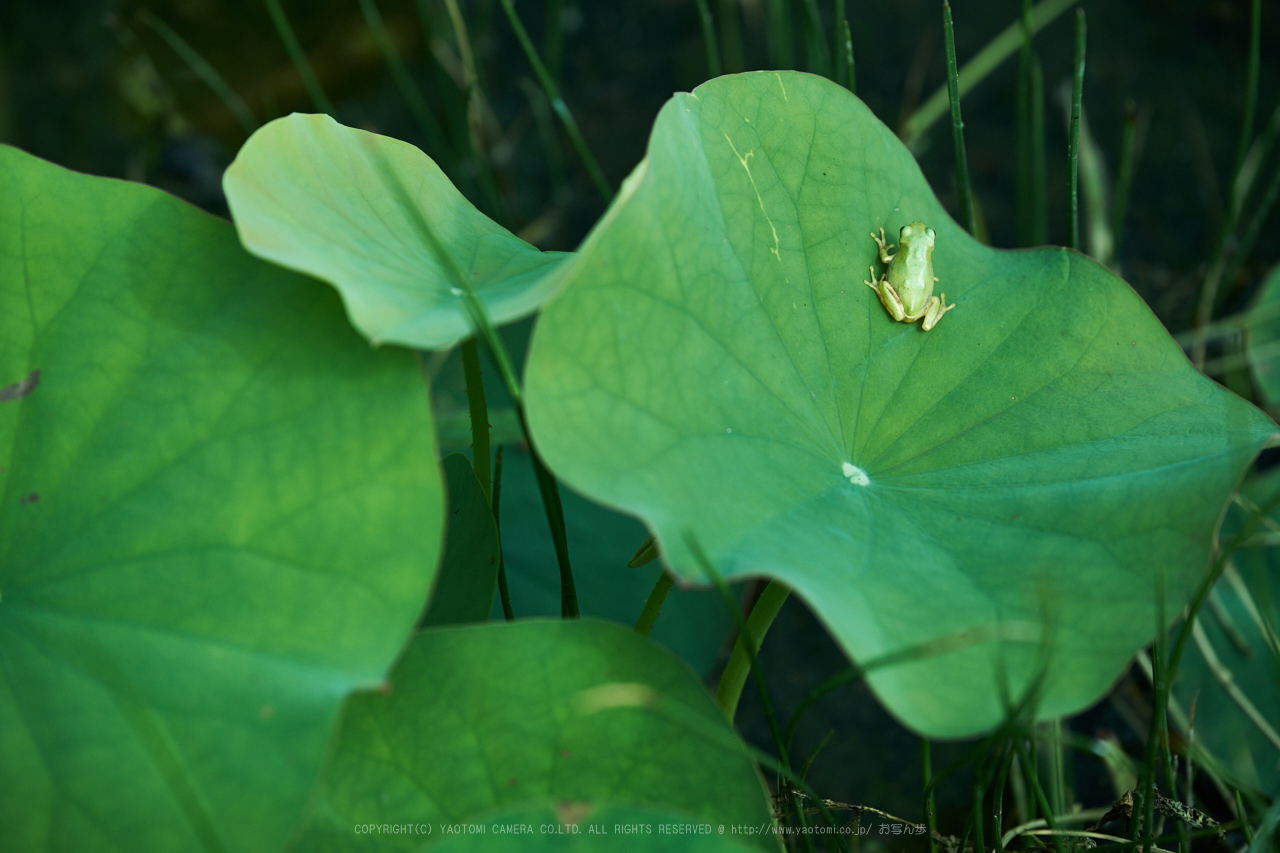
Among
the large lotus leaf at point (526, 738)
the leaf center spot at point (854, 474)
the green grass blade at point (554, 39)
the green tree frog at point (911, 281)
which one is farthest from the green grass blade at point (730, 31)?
the large lotus leaf at point (526, 738)

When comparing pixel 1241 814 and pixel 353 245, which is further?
pixel 1241 814

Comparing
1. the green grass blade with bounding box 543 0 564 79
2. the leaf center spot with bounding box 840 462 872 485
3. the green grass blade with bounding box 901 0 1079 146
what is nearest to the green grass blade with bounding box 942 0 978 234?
the leaf center spot with bounding box 840 462 872 485

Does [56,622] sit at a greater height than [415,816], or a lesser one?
greater

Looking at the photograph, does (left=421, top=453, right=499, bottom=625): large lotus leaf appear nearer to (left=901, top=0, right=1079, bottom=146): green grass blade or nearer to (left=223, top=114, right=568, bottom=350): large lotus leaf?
(left=223, top=114, right=568, bottom=350): large lotus leaf

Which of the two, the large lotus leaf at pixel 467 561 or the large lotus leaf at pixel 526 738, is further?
the large lotus leaf at pixel 467 561

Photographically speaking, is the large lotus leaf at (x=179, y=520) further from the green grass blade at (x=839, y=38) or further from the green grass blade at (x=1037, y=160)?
the green grass blade at (x=1037, y=160)

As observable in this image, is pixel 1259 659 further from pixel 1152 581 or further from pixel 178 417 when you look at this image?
pixel 178 417

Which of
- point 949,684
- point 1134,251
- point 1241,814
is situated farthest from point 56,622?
point 1134,251
